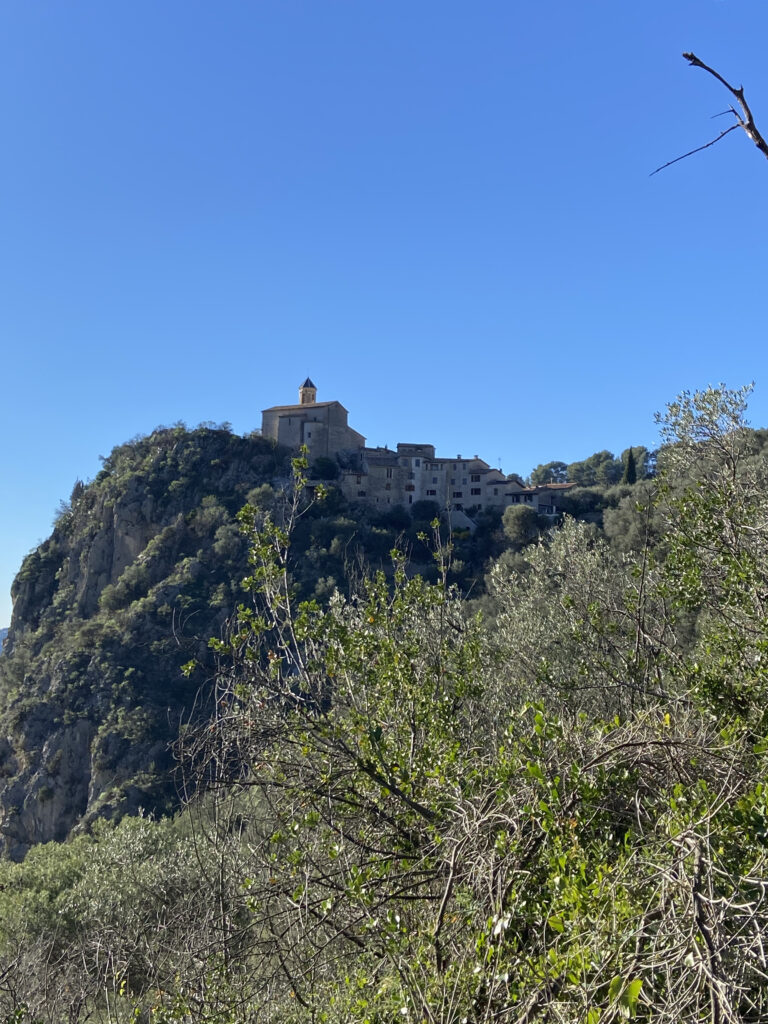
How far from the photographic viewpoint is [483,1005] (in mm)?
3549

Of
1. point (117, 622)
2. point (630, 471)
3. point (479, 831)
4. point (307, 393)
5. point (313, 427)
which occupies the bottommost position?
point (117, 622)

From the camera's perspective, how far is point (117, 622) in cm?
5847

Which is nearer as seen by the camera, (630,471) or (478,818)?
(478,818)

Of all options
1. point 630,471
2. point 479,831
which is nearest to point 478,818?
point 479,831

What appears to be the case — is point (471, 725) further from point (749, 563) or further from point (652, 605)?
point (652, 605)

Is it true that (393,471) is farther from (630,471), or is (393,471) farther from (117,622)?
(117,622)

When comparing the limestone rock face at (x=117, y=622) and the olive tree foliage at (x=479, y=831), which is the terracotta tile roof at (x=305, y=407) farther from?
the olive tree foliage at (x=479, y=831)

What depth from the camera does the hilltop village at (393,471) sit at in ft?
229

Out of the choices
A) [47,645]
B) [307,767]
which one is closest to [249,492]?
[47,645]

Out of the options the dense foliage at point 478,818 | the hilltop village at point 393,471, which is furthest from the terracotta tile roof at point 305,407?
the dense foliage at point 478,818

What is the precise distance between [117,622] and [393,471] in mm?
26510

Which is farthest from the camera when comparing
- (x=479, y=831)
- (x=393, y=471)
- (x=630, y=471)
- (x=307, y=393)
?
(x=307, y=393)

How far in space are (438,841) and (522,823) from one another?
1.62 ft

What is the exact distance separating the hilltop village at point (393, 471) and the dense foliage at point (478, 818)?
5930cm
